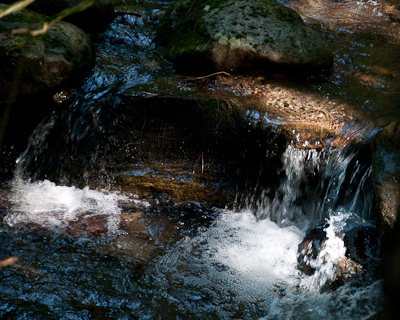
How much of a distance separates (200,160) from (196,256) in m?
1.30

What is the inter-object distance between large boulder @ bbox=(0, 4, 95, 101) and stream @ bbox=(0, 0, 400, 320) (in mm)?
316

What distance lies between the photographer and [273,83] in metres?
5.10

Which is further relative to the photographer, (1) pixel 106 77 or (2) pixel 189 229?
(1) pixel 106 77

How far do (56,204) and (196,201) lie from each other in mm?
1741

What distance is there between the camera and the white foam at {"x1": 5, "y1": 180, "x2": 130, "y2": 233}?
13.2 feet

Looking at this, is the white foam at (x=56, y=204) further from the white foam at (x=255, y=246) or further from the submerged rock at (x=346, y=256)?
the submerged rock at (x=346, y=256)

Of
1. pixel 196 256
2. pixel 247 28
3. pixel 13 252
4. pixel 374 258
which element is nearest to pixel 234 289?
pixel 196 256

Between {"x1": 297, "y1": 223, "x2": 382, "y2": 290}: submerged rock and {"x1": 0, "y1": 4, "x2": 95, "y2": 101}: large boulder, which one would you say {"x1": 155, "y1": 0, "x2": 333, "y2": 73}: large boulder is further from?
{"x1": 297, "y1": 223, "x2": 382, "y2": 290}: submerged rock

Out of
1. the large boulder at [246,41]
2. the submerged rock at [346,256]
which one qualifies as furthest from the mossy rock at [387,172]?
the large boulder at [246,41]

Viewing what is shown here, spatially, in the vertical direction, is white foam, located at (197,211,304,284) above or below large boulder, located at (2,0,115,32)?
below

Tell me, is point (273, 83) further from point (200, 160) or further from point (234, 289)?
point (234, 289)

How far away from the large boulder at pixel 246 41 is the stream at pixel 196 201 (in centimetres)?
24

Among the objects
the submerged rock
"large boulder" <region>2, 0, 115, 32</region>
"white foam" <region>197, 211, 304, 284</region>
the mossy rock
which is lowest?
"white foam" <region>197, 211, 304, 284</region>

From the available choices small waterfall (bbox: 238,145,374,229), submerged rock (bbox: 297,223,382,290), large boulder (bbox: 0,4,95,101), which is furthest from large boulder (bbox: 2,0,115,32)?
submerged rock (bbox: 297,223,382,290)
